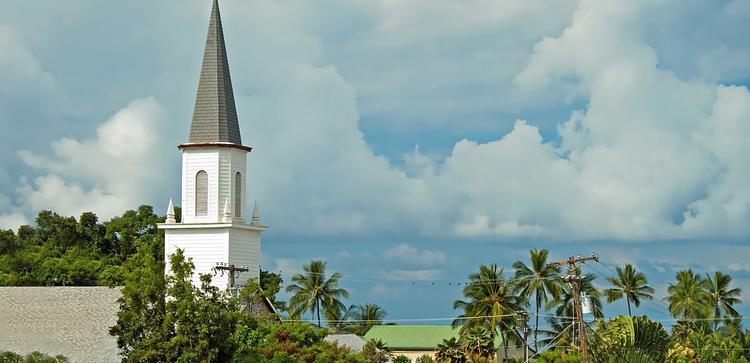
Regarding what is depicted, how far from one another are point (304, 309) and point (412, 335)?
31.5 feet

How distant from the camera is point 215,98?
58250mm

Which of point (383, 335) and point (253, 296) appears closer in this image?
point (253, 296)

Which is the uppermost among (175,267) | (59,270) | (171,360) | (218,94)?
(218,94)

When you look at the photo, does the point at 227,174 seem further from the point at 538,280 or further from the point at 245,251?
the point at 538,280

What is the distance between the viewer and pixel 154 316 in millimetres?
39250

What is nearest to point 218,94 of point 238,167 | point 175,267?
point 238,167

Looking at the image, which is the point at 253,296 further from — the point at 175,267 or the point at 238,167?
the point at 238,167

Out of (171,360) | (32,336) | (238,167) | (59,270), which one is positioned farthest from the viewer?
(59,270)

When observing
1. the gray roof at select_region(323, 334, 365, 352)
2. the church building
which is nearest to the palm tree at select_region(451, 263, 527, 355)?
the gray roof at select_region(323, 334, 365, 352)

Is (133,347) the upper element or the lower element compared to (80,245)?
lower

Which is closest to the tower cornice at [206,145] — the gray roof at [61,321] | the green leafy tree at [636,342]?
the gray roof at [61,321]

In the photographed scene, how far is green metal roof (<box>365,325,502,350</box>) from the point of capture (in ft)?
Answer: 322

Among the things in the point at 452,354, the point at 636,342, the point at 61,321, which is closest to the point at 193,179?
the point at 61,321

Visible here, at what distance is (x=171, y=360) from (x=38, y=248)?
1563 inches
